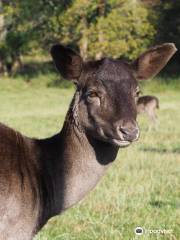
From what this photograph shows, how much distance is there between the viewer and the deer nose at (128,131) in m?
4.17

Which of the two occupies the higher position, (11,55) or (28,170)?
(28,170)

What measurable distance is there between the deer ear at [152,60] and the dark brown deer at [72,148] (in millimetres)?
103

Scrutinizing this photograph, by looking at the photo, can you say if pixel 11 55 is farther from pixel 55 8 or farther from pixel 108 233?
pixel 108 233

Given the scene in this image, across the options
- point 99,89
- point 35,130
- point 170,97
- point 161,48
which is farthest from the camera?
point 170,97

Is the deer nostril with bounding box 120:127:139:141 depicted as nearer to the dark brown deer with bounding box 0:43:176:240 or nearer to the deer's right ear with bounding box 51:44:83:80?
the dark brown deer with bounding box 0:43:176:240

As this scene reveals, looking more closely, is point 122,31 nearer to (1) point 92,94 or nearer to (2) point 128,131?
(1) point 92,94

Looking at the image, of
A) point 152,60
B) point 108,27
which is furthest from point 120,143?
point 108,27

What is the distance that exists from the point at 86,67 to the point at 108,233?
1866mm

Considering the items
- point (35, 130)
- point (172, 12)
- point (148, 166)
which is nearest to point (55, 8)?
point (172, 12)

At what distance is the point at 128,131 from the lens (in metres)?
4.18

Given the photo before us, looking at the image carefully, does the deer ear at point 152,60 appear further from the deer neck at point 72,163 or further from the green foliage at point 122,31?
the green foliage at point 122,31

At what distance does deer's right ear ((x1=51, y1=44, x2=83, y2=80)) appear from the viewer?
4.74 meters

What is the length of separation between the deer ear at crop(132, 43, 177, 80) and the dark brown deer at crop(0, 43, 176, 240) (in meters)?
0.10

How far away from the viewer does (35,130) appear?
54.8 ft
